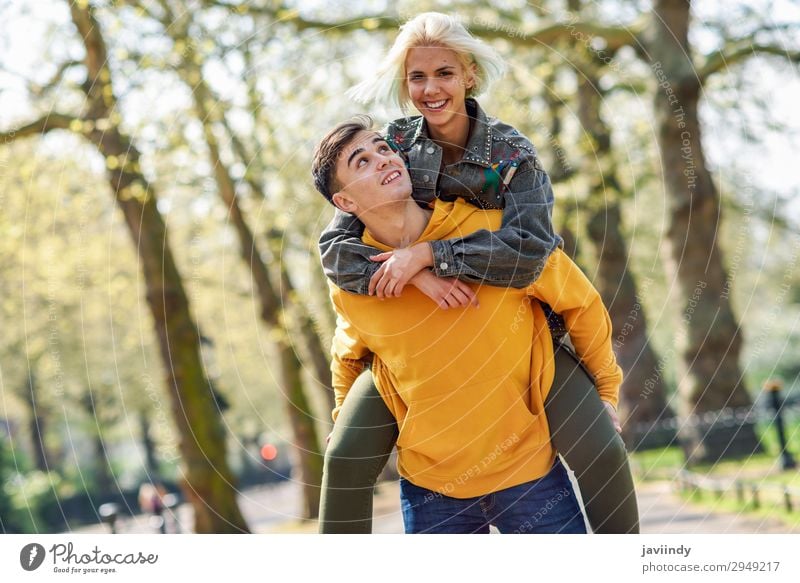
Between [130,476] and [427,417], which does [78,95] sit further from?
[130,476]

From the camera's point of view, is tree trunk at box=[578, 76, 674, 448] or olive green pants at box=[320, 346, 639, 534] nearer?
olive green pants at box=[320, 346, 639, 534]

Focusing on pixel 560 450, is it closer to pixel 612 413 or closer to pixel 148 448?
pixel 612 413

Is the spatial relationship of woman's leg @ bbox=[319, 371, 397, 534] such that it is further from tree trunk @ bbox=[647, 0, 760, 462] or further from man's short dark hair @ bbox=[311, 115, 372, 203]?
tree trunk @ bbox=[647, 0, 760, 462]

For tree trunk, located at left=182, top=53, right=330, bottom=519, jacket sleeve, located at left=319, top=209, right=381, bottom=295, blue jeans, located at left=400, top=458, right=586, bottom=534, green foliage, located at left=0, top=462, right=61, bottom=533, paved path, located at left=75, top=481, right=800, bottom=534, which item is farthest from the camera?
green foliage, located at left=0, top=462, right=61, bottom=533

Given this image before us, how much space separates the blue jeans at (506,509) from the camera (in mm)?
3752

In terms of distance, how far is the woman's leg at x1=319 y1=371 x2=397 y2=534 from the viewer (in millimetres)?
3869

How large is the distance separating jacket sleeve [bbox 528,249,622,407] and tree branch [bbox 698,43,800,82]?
8.65 meters

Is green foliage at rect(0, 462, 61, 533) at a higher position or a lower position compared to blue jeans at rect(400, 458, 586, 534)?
lower

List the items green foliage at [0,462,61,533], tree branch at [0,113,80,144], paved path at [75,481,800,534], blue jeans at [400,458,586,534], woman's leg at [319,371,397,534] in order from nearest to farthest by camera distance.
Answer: blue jeans at [400,458,586,534]
woman's leg at [319,371,397,534]
paved path at [75,481,800,534]
tree branch at [0,113,80,144]
green foliage at [0,462,61,533]

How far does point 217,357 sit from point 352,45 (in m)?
16.7

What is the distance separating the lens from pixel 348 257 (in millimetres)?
3686

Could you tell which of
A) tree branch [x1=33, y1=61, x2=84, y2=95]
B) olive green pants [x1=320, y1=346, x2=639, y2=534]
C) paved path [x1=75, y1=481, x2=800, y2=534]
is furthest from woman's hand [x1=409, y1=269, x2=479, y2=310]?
tree branch [x1=33, y1=61, x2=84, y2=95]
